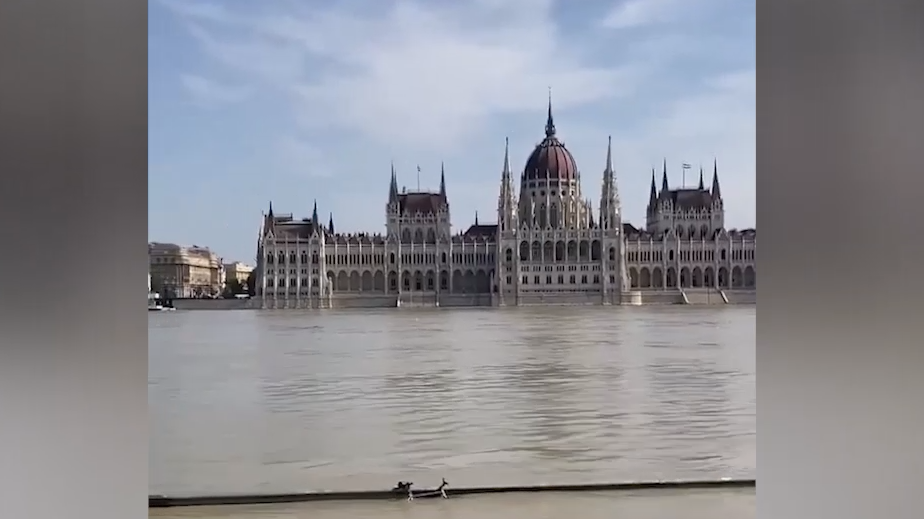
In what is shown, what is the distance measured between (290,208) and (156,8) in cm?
103

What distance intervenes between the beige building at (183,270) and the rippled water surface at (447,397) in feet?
0.39

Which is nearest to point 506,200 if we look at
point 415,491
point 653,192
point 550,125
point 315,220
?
point 550,125

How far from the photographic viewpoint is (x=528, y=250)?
3.67 metres

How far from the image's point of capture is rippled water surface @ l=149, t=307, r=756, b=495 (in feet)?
11.1

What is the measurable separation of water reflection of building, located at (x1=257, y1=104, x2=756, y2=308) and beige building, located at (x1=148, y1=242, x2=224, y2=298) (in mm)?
216

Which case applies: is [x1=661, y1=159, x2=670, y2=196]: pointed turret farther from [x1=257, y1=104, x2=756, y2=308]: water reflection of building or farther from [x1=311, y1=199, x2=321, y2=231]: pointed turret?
[x1=311, y1=199, x2=321, y2=231]: pointed turret

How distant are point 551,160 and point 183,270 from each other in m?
1.69
